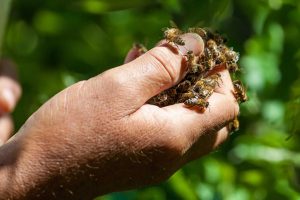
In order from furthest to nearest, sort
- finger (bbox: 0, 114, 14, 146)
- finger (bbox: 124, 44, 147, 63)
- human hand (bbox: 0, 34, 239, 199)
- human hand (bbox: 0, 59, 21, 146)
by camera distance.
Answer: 1. human hand (bbox: 0, 59, 21, 146)
2. finger (bbox: 0, 114, 14, 146)
3. finger (bbox: 124, 44, 147, 63)
4. human hand (bbox: 0, 34, 239, 199)

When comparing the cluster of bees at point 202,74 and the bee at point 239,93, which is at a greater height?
the cluster of bees at point 202,74

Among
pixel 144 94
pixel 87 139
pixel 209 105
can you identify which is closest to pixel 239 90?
pixel 209 105

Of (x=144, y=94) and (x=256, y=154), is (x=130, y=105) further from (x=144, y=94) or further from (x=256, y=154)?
(x=256, y=154)

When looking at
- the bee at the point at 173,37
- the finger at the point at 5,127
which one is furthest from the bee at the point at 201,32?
the finger at the point at 5,127

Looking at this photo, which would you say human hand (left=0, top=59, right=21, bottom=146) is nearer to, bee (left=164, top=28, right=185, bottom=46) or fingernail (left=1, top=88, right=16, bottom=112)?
fingernail (left=1, top=88, right=16, bottom=112)

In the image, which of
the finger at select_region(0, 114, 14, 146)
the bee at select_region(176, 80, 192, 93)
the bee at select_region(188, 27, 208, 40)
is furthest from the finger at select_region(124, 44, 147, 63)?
the finger at select_region(0, 114, 14, 146)

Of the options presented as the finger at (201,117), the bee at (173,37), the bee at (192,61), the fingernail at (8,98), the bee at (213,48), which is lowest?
the fingernail at (8,98)

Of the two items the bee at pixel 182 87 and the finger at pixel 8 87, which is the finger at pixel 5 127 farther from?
the bee at pixel 182 87
